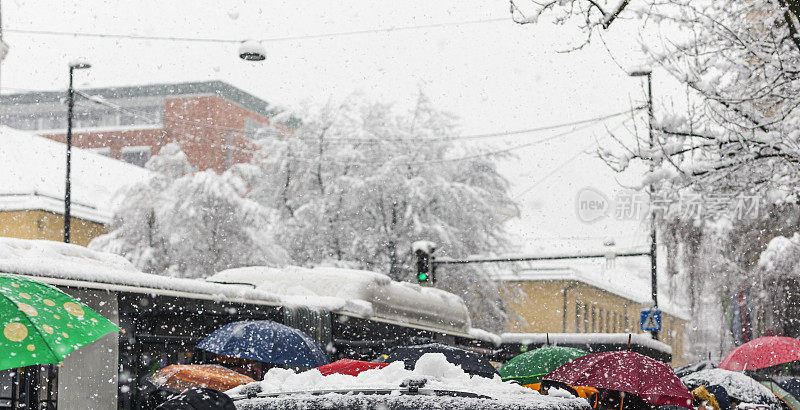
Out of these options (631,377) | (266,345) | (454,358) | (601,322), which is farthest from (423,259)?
(601,322)

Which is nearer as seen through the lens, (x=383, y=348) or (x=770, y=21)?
(x=770, y=21)

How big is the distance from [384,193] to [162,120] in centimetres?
3963

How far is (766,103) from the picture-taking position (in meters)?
12.2

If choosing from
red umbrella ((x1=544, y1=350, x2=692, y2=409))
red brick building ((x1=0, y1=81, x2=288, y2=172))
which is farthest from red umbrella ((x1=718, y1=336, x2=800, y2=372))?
red brick building ((x1=0, y1=81, x2=288, y2=172))

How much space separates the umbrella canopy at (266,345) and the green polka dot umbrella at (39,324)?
18.8 ft

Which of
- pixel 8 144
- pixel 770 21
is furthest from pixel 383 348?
pixel 8 144

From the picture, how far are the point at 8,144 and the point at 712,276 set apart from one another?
24313 millimetres

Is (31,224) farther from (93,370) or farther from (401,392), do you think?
(401,392)

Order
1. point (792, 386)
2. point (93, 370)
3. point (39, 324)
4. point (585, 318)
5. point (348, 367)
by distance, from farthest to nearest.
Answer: point (585, 318)
point (792, 386)
point (93, 370)
point (348, 367)
point (39, 324)

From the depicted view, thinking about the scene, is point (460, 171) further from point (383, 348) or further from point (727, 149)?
point (727, 149)

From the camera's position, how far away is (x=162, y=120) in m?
71.3

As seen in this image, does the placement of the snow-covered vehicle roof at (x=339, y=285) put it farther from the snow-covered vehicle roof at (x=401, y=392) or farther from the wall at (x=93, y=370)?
the snow-covered vehicle roof at (x=401, y=392)

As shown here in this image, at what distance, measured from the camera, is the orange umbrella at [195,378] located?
389 inches

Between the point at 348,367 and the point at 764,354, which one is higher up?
the point at 348,367
